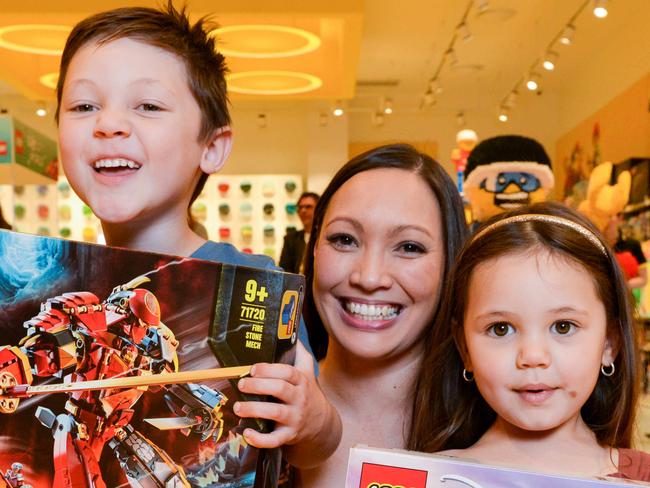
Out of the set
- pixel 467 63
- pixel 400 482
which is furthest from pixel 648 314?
pixel 400 482

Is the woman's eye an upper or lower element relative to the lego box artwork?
upper

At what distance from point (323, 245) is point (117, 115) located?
21.5 inches

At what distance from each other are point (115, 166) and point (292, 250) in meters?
4.98

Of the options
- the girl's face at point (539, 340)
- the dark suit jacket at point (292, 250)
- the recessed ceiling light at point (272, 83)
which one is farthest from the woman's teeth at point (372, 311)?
the recessed ceiling light at point (272, 83)

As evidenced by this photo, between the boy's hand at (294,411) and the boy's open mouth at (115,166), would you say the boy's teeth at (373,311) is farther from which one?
the boy's open mouth at (115,166)

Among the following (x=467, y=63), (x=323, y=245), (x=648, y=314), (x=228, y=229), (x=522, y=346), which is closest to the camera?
(x=522, y=346)

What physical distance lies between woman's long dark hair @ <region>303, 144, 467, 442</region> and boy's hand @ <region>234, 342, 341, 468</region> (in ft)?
1.13

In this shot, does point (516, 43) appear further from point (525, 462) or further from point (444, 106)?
point (525, 462)

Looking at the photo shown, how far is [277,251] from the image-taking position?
965 centimetres

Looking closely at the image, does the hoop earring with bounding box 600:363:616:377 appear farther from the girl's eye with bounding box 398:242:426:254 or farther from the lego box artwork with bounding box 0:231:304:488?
the lego box artwork with bounding box 0:231:304:488

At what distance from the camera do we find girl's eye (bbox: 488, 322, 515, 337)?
1.17 meters

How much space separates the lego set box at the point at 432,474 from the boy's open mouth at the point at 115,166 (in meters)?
0.60

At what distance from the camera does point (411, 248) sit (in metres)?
1.52

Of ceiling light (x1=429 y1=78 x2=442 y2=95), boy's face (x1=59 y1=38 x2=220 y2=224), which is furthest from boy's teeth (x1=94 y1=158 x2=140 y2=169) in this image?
ceiling light (x1=429 y1=78 x2=442 y2=95)
